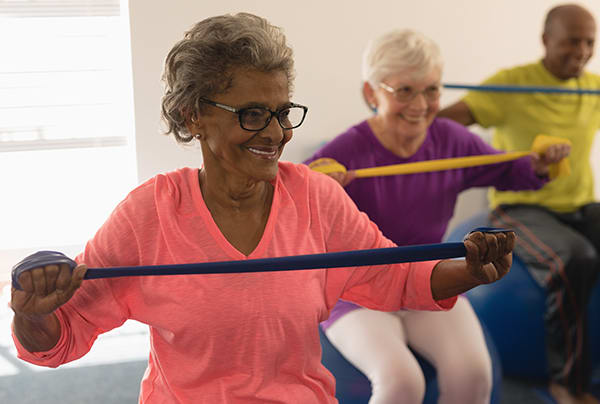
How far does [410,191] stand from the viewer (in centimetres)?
230

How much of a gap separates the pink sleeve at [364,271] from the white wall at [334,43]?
4.14 ft

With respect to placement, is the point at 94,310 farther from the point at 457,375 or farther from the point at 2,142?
the point at 2,142

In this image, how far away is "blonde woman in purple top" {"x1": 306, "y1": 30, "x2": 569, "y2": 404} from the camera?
1.96 meters

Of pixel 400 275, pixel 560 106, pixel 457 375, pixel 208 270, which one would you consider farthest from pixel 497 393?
pixel 560 106

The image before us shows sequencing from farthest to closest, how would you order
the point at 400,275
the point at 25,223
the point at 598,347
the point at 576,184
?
1. the point at 25,223
2. the point at 576,184
3. the point at 598,347
4. the point at 400,275

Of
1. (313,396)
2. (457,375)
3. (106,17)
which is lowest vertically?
(457,375)

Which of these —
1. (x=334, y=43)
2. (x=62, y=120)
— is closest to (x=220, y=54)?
(x=62, y=120)

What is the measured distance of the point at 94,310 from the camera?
4.76 feet

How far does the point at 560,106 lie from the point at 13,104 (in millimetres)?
2383

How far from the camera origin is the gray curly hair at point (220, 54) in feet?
4.58

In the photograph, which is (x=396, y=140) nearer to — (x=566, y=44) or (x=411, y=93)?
(x=411, y=93)

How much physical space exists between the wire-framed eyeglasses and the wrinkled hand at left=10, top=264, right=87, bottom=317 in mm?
1325

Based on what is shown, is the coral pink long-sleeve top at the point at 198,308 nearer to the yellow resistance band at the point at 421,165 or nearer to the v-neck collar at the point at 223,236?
the v-neck collar at the point at 223,236

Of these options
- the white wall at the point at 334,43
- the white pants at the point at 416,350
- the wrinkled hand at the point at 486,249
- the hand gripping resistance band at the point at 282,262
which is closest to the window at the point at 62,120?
the white wall at the point at 334,43
